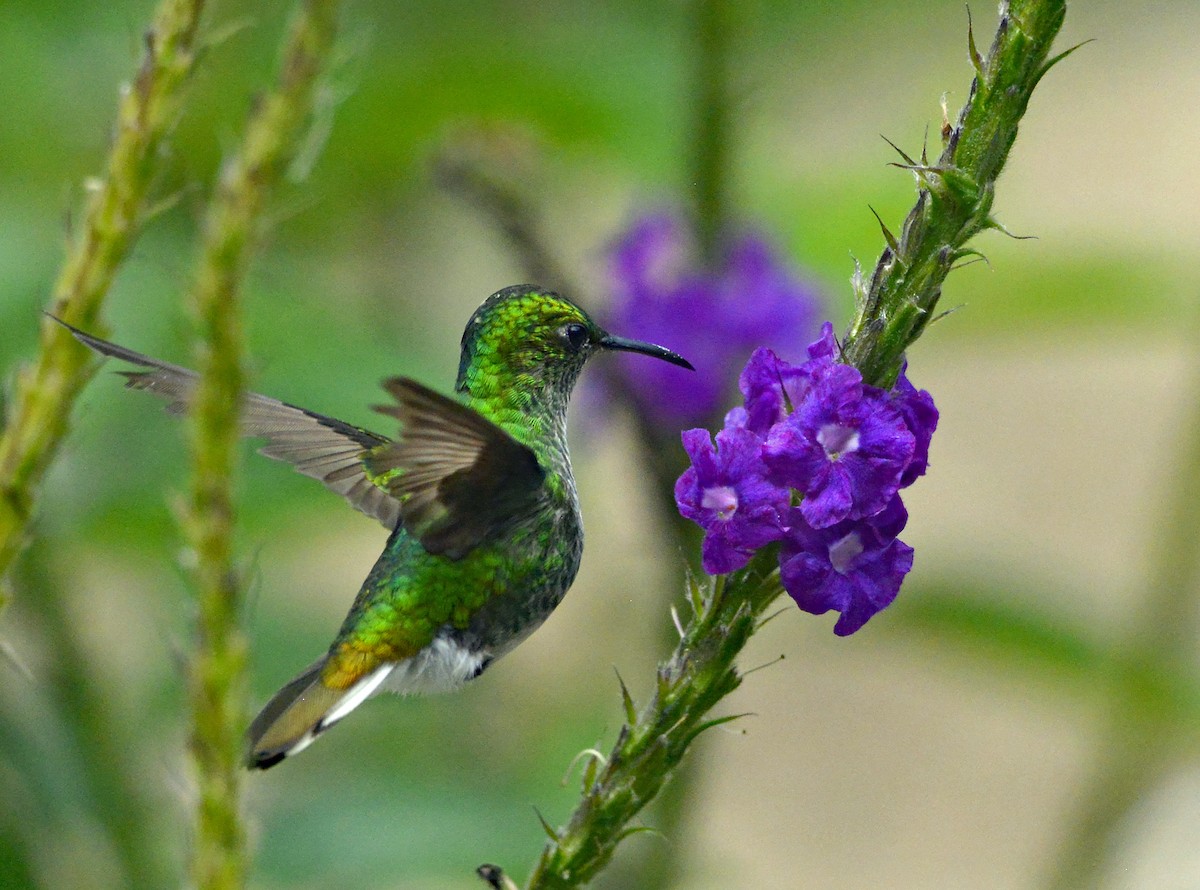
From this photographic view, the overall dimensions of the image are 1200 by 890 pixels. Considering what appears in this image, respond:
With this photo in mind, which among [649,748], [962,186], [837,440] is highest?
[962,186]

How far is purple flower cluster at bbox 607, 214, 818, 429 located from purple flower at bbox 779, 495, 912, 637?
6.36 feet

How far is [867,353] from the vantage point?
1.32m

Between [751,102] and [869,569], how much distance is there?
1.82 metres

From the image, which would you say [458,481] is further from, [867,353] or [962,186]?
[962,186]

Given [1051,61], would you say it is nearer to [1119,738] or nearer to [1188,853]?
[1119,738]

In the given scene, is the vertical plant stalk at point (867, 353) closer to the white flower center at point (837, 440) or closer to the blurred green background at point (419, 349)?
the white flower center at point (837, 440)

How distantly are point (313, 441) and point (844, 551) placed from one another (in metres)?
0.81

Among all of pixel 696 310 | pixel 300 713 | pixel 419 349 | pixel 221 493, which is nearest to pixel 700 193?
pixel 696 310

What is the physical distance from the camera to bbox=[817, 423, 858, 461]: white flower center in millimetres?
1291

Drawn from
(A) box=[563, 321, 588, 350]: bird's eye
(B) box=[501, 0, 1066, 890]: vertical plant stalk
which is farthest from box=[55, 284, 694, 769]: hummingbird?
(B) box=[501, 0, 1066, 890]: vertical plant stalk

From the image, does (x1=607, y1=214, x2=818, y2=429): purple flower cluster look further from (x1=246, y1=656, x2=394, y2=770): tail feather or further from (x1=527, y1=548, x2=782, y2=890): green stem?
(x1=527, y1=548, x2=782, y2=890): green stem

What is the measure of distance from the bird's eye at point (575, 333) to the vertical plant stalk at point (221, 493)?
0.74 meters

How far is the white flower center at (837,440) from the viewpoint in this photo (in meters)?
1.29

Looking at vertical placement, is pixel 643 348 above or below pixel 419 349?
above
